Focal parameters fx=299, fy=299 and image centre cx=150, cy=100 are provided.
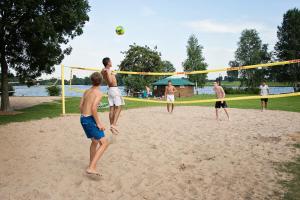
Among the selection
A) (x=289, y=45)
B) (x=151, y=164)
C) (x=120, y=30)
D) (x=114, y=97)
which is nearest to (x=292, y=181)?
(x=151, y=164)

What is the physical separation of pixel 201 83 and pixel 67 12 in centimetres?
5063

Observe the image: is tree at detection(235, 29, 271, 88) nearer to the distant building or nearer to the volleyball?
the distant building

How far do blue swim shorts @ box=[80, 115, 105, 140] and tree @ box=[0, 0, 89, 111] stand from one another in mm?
10029

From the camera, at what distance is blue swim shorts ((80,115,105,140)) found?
465 centimetres

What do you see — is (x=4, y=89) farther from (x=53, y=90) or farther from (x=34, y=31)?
(x=53, y=90)

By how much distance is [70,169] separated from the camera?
5.28 meters

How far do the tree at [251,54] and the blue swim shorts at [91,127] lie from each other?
59860mm

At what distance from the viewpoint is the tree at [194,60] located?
6159 centimetres

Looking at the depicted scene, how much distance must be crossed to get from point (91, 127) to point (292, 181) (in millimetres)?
3226

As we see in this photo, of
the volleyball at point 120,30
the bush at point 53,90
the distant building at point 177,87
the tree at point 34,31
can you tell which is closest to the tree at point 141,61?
the distant building at point 177,87

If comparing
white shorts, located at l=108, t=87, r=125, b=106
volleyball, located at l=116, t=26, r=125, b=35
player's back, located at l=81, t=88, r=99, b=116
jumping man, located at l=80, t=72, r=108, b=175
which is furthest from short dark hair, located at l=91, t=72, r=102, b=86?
volleyball, located at l=116, t=26, r=125, b=35

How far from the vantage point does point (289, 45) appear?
4966 cm

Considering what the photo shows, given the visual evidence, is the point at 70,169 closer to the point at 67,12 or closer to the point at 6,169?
the point at 6,169

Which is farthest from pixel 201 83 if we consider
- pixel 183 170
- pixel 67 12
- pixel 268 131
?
pixel 183 170
